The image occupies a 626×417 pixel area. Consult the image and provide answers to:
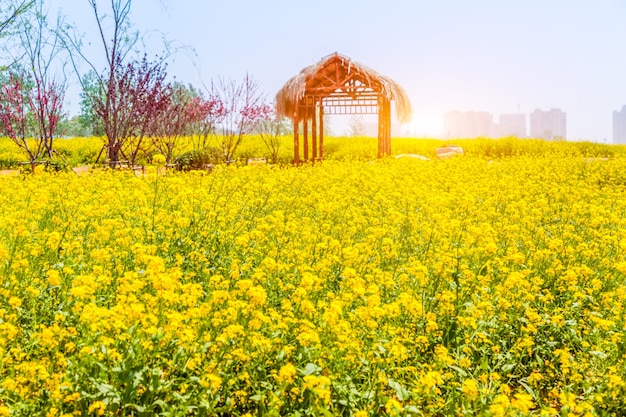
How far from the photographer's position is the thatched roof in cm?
1795

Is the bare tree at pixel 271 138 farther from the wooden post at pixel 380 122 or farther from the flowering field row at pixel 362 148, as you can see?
the wooden post at pixel 380 122

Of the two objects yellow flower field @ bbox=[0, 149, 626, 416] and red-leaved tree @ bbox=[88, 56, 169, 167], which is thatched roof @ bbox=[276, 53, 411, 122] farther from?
yellow flower field @ bbox=[0, 149, 626, 416]

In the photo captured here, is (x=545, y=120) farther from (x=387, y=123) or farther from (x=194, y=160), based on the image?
(x=194, y=160)

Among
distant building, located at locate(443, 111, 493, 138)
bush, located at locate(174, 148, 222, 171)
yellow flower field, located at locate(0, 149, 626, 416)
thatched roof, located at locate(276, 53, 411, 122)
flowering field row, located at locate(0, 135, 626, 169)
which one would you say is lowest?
yellow flower field, located at locate(0, 149, 626, 416)

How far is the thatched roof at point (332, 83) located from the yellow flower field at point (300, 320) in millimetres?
11025

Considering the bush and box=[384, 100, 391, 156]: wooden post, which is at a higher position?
box=[384, 100, 391, 156]: wooden post

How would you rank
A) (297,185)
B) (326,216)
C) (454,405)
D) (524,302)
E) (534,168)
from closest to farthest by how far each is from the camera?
(454,405), (524,302), (326,216), (297,185), (534,168)

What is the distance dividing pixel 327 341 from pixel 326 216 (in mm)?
4139

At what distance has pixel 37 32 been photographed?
17.0 m

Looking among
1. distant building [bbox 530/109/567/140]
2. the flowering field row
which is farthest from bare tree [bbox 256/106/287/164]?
distant building [bbox 530/109/567/140]

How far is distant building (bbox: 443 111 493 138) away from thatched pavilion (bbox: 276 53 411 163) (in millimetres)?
142329

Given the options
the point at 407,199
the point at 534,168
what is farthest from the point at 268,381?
the point at 534,168

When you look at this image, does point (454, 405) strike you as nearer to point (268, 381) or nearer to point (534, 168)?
point (268, 381)

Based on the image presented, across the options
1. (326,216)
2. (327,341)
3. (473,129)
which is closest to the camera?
(327,341)
